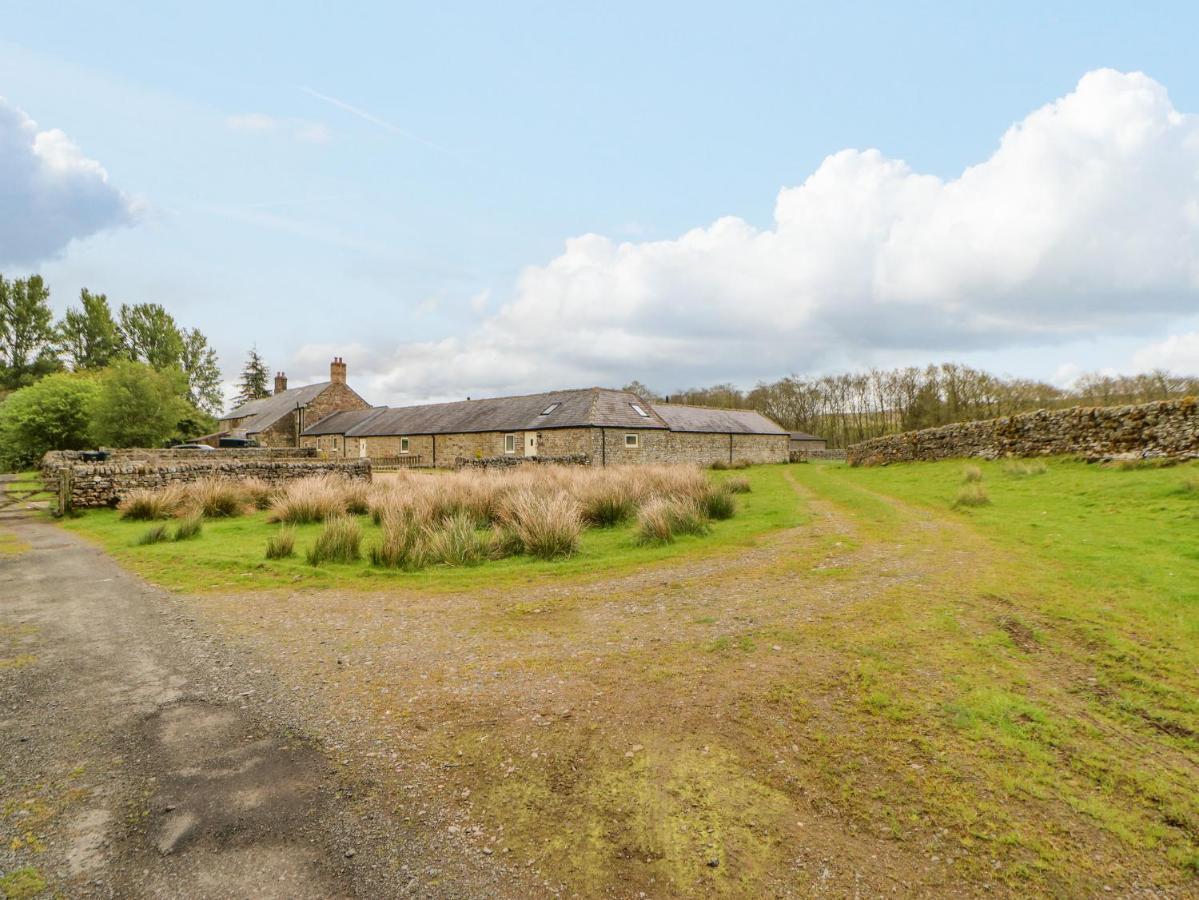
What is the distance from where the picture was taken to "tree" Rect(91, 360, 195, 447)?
119ft

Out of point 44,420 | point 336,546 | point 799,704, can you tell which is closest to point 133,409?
point 44,420

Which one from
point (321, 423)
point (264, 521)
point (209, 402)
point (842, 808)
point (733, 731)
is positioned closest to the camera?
point (842, 808)

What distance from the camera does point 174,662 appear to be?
5.28 meters

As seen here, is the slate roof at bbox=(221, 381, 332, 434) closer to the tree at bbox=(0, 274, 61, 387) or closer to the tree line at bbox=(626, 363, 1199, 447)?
the tree at bbox=(0, 274, 61, 387)

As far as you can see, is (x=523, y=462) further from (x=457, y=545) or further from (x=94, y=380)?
(x=94, y=380)

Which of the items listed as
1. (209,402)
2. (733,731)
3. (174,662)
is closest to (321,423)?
(209,402)

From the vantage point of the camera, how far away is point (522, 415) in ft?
124

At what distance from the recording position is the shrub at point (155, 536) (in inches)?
448

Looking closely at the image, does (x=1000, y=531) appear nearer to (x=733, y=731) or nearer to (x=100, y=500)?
(x=733, y=731)

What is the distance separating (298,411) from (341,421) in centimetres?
565

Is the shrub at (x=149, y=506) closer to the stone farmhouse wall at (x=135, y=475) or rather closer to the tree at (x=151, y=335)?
the stone farmhouse wall at (x=135, y=475)

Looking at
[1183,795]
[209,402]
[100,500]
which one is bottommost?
[1183,795]

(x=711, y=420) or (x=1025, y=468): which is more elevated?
(x=711, y=420)

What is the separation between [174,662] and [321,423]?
50.4 metres
